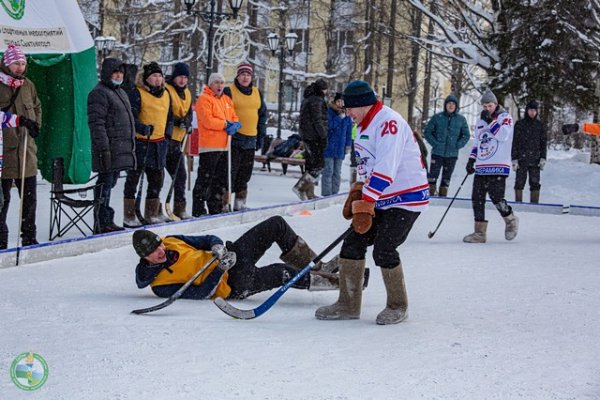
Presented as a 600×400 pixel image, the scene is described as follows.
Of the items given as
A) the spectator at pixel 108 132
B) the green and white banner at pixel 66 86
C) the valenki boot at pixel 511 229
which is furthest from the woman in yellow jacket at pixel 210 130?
the valenki boot at pixel 511 229

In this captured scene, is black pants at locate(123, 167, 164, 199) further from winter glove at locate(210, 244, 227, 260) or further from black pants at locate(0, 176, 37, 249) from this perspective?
winter glove at locate(210, 244, 227, 260)

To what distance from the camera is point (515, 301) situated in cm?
609

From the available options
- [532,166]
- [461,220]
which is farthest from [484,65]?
[461,220]

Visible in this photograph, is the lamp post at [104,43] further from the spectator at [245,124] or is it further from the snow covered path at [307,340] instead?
the snow covered path at [307,340]

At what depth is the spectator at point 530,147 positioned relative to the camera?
43.9 ft

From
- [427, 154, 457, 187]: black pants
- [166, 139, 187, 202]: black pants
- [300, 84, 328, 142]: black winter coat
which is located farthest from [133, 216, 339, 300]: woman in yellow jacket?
[427, 154, 457, 187]: black pants

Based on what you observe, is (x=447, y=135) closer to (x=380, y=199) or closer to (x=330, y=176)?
(x=330, y=176)

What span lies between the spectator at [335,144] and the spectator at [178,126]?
3.64 metres

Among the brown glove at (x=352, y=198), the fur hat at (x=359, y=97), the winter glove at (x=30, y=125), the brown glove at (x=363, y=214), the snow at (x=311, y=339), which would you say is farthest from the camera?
the winter glove at (x=30, y=125)

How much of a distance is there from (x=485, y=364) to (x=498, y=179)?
17.6 feet

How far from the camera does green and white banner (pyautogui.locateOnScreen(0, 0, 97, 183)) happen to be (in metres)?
9.12

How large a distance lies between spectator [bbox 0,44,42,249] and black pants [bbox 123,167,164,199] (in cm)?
150

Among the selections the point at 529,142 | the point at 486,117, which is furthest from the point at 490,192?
the point at 529,142

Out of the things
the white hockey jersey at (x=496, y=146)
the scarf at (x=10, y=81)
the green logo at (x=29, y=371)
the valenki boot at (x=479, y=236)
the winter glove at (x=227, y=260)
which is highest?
the scarf at (x=10, y=81)
